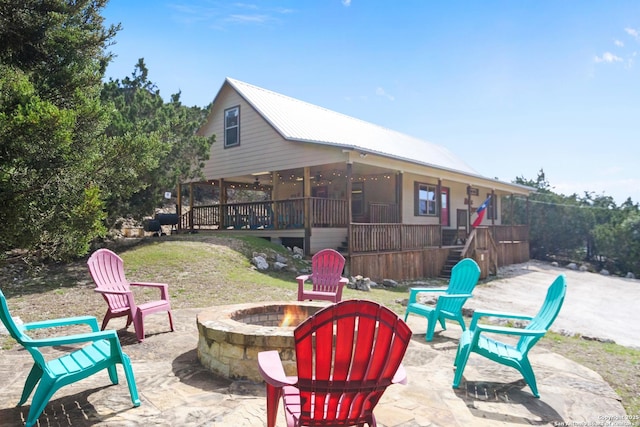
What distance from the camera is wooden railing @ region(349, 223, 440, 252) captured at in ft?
36.9

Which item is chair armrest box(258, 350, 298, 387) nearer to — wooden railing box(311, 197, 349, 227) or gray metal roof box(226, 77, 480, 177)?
gray metal roof box(226, 77, 480, 177)

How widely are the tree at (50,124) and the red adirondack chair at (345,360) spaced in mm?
4741

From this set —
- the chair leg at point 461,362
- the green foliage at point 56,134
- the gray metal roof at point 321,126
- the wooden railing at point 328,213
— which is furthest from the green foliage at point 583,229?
the green foliage at point 56,134

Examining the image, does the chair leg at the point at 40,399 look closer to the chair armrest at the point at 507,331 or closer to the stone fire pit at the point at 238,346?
the stone fire pit at the point at 238,346

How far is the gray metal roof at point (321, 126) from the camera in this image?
544 inches

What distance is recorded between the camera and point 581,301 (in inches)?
459

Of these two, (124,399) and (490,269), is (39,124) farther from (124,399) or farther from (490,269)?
(490,269)

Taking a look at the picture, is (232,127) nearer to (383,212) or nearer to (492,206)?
(383,212)

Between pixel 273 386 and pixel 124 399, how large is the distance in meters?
1.58

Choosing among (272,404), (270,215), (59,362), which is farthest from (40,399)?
(270,215)

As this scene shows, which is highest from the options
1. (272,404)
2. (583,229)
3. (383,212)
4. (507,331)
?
(383,212)

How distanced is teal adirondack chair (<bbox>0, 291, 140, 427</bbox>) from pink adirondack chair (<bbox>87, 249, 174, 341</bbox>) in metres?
1.32

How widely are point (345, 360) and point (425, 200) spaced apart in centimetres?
1544

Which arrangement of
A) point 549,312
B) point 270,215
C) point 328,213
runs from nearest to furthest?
point 549,312 → point 328,213 → point 270,215
